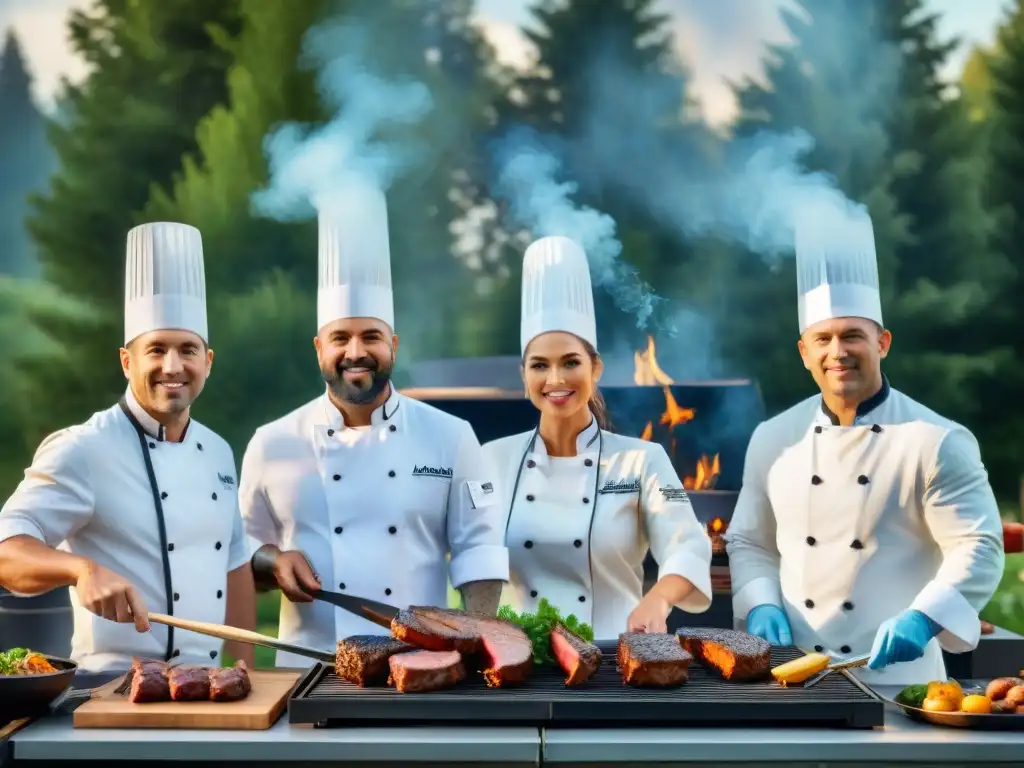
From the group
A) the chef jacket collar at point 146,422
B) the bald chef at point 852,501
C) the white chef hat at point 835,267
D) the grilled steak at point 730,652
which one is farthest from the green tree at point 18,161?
the grilled steak at point 730,652

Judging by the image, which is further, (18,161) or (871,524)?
(18,161)

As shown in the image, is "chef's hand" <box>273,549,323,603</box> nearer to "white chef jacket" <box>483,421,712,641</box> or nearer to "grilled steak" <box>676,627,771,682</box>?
"white chef jacket" <box>483,421,712,641</box>

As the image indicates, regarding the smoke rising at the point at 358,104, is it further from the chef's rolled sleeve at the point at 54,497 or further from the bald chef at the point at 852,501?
the bald chef at the point at 852,501

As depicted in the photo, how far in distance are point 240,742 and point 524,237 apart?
27.4 ft

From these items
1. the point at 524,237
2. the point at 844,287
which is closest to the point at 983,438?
the point at 524,237

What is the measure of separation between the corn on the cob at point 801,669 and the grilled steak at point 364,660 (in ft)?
2.89

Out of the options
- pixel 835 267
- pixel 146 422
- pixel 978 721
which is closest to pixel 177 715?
pixel 146 422

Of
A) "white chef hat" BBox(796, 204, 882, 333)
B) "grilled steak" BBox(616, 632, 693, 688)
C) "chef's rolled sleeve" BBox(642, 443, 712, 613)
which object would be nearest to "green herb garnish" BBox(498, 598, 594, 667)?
"grilled steak" BBox(616, 632, 693, 688)

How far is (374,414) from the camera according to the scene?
3.91m

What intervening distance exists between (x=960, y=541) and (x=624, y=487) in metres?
1.07

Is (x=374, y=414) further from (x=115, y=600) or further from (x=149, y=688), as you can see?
(x=149, y=688)

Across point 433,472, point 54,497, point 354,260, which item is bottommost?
point 54,497

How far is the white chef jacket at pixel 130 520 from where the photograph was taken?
331 centimetres

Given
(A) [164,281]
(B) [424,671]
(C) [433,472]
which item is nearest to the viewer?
(B) [424,671]
